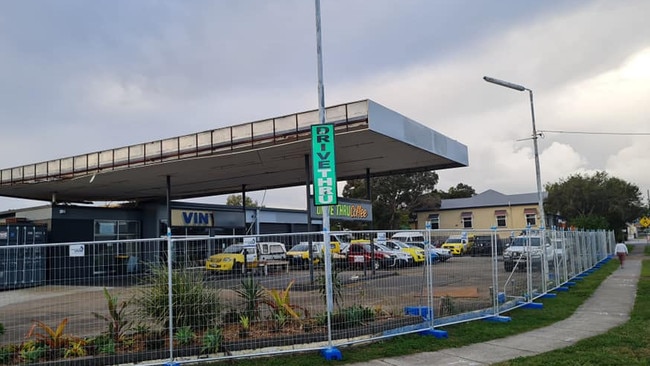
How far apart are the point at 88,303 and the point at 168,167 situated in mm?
13604

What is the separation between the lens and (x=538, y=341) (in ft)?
29.3

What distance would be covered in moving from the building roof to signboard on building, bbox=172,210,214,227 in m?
38.1

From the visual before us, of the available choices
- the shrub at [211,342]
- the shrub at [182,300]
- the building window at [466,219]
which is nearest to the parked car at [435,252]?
the shrub at [182,300]

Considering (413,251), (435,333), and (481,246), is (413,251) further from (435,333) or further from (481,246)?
(481,246)

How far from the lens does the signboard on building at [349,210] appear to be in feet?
58.7

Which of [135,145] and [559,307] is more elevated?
[135,145]

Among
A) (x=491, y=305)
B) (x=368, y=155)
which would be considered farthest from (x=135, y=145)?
(x=491, y=305)

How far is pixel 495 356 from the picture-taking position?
791 centimetres

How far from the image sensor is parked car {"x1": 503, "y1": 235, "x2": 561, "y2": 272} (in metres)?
12.2

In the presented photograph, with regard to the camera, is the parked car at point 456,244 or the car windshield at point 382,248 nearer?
the car windshield at point 382,248

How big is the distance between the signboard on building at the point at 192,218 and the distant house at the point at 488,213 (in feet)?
97.3

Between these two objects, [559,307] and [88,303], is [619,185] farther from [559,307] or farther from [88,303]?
[88,303]

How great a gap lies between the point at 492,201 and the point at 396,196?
11.9 metres

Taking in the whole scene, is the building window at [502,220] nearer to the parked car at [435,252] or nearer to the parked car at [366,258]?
the parked car at [435,252]
